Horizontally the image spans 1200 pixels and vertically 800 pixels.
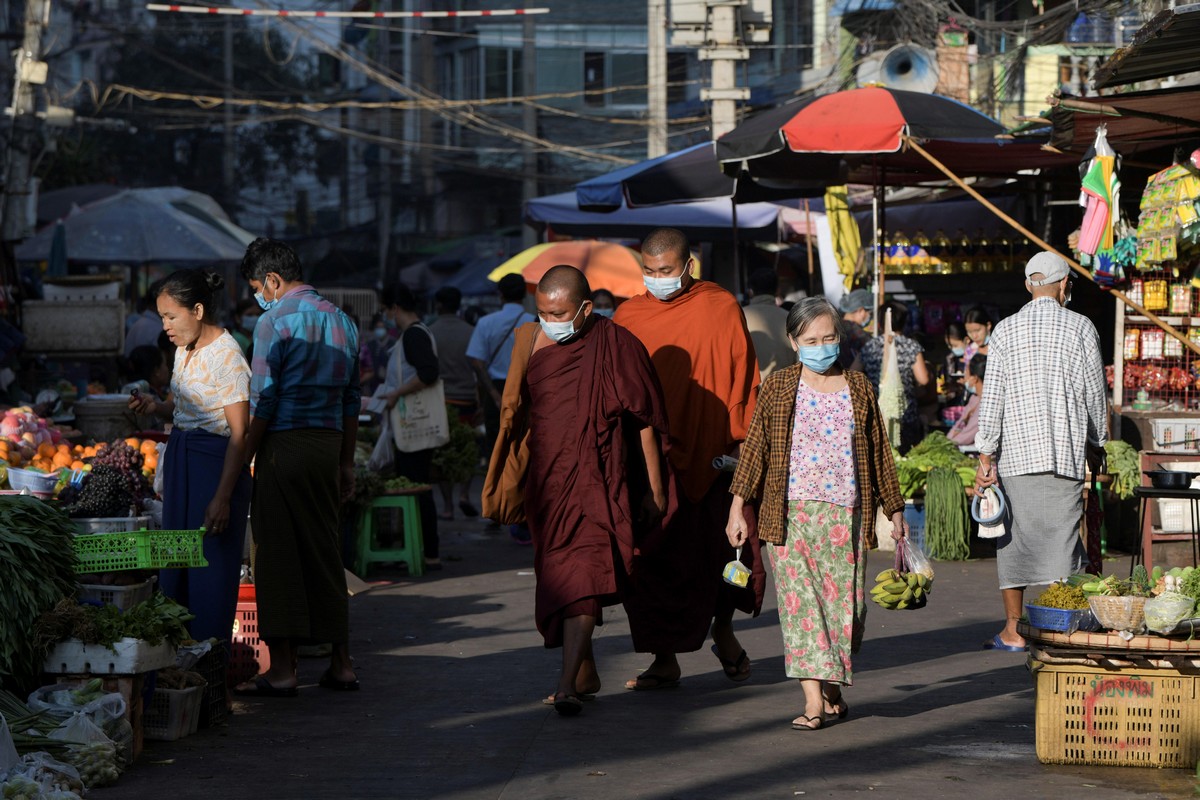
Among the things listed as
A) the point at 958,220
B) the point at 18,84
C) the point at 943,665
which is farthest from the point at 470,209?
the point at 943,665

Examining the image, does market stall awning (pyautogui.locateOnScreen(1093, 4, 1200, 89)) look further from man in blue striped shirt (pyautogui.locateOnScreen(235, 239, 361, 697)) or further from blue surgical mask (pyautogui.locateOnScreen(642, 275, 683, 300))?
man in blue striped shirt (pyautogui.locateOnScreen(235, 239, 361, 697))

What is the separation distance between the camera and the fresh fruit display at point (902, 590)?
630 cm

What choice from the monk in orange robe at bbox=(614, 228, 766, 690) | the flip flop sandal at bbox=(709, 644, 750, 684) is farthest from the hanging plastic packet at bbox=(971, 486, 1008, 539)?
the flip flop sandal at bbox=(709, 644, 750, 684)

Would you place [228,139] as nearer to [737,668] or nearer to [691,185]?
[691,185]

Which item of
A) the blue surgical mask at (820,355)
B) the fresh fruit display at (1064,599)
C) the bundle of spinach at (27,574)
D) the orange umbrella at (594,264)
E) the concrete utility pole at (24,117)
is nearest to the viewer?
the bundle of spinach at (27,574)

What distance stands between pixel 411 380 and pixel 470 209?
3598 centimetres

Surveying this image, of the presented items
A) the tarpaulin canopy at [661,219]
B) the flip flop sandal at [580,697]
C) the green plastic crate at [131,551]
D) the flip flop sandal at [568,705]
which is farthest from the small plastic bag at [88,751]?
the tarpaulin canopy at [661,219]

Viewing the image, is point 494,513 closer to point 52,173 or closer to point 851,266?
point 851,266

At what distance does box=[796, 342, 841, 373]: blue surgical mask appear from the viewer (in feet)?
20.1

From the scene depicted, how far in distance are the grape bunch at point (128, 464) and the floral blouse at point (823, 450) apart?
9.78ft

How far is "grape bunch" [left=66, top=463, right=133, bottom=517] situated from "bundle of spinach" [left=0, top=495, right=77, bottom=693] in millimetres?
508

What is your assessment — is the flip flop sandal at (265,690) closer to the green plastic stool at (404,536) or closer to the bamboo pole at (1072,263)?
the green plastic stool at (404,536)

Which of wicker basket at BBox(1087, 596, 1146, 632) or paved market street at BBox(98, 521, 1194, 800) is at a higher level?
wicker basket at BBox(1087, 596, 1146, 632)

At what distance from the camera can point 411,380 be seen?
1122 centimetres
